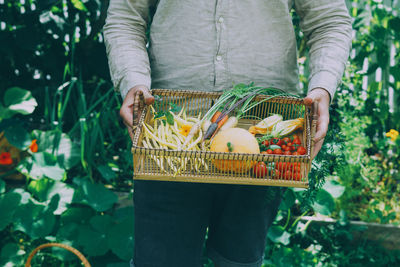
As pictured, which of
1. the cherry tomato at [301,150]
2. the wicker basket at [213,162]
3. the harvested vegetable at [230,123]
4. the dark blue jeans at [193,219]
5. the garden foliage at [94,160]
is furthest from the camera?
the garden foliage at [94,160]

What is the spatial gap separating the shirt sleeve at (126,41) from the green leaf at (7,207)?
3.86 ft

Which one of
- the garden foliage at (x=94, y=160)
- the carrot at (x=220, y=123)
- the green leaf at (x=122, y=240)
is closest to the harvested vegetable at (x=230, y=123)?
the carrot at (x=220, y=123)

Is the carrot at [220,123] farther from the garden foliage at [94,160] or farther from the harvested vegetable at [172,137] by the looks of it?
the garden foliage at [94,160]

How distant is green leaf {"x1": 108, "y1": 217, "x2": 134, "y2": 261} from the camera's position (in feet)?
6.82

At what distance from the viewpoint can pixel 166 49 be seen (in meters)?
1.31

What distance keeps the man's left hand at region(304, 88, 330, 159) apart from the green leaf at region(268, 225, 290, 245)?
4.16 feet

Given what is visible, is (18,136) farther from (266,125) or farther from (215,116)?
(266,125)

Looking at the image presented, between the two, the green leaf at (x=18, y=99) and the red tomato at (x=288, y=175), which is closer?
the red tomato at (x=288, y=175)

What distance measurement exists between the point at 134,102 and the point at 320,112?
0.56m

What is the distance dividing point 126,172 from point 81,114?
49 cm

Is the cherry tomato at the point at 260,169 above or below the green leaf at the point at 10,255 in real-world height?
above

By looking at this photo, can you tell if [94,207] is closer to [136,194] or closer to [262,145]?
[136,194]

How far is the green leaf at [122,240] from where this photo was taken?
2.08 meters

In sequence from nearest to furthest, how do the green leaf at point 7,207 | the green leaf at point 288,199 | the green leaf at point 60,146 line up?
the green leaf at point 7,207
the green leaf at point 288,199
the green leaf at point 60,146
